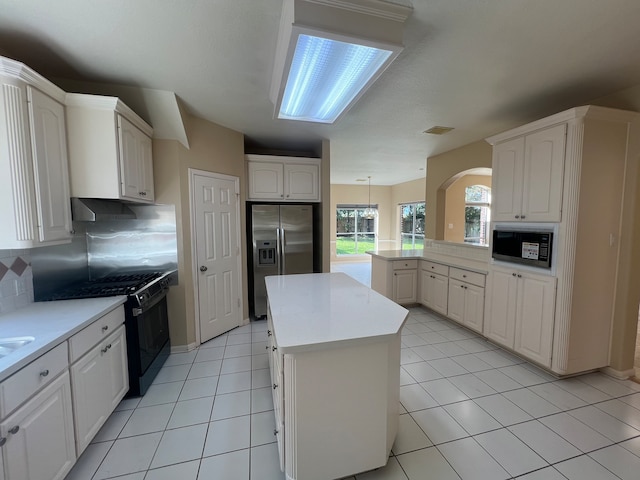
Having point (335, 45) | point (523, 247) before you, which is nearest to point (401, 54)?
point (335, 45)

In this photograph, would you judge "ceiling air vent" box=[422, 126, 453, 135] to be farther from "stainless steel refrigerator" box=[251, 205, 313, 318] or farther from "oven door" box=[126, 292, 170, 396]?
"oven door" box=[126, 292, 170, 396]

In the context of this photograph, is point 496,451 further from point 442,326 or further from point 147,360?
point 147,360

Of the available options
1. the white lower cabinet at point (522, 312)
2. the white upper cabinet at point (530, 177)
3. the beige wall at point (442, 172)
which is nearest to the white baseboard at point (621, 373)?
the white lower cabinet at point (522, 312)

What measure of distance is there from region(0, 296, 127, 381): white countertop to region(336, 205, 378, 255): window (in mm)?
7288

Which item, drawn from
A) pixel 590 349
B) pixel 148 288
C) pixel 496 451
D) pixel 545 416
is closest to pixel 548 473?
pixel 496 451

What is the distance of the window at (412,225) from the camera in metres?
7.91

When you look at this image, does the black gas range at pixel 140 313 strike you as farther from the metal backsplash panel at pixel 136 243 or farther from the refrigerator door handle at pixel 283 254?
the refrigerator door handle at pixel 283 254

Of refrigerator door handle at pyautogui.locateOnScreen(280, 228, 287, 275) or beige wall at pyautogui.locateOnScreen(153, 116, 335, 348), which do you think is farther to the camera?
refrigerator door handle at pyautogui.locateOnScreen(280, 228, 287, 275)

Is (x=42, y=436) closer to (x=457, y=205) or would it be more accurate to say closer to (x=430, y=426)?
(x=430, y=426)

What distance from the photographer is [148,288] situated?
7.47 ft

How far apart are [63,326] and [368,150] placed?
407cm

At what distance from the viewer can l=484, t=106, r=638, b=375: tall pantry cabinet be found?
2.21 meters

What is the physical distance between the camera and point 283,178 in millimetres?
3830

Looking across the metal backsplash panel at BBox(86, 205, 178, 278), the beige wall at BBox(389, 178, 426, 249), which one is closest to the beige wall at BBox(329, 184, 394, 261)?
the beige wall at BBox(389, 178, 426, 249)
